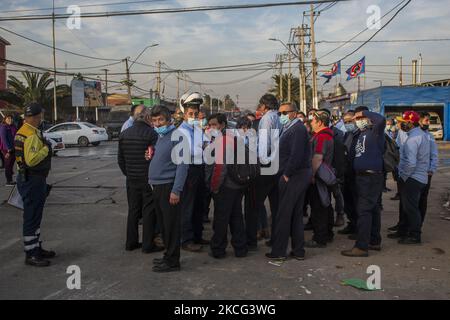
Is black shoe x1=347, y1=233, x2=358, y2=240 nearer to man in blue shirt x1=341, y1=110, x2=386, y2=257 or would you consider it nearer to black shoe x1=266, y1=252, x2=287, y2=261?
man in blue shirt x1=341, y1=110, x2=386, y2=257

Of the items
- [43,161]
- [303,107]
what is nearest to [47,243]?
[43,161]

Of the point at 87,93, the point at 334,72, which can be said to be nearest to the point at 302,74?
the point at 334,72

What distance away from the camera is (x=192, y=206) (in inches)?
227

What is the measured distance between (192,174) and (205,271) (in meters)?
1.45

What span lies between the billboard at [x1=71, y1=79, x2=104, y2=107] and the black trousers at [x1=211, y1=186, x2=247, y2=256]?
41215 mm

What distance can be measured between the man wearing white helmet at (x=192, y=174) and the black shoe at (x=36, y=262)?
5.71 ft

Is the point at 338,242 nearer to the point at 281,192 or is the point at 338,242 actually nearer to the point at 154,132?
the point at 281,192

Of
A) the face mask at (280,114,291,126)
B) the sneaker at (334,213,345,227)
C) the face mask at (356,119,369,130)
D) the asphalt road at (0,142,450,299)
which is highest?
the face mask at (280,114,291,126)

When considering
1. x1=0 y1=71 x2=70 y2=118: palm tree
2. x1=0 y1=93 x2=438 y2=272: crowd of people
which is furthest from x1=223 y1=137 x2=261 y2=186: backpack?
x1=0 y1=71 x2=70 y2=118: palm tree

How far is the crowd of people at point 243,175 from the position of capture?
4.91 metres

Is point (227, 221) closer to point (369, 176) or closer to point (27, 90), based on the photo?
point (369, 176)

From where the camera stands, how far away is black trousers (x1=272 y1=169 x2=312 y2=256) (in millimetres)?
5148

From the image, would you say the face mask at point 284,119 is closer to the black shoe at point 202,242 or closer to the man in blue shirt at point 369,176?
the man in blue shirt at point 369,176

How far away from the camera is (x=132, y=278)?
4.52 metres
